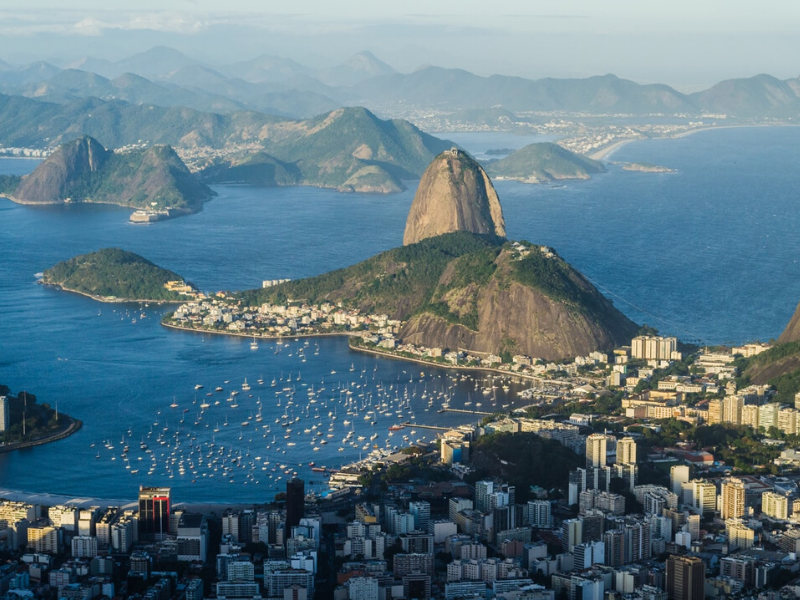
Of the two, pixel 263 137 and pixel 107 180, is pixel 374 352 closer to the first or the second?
pixel 107 180

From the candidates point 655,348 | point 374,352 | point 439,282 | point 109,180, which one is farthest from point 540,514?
point 109,180

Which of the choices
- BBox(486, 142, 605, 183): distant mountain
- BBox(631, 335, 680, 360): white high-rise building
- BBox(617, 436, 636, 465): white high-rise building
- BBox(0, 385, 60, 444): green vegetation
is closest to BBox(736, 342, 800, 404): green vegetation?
BBox(631, 335, 680, 360): white high-rise building

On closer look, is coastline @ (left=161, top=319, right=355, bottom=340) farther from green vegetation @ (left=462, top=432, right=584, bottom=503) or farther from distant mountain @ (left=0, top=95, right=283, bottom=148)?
distant mountain @ (left=0, top=95, right=283, bottom=148)

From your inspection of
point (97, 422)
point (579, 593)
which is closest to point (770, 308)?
point (97, 422)

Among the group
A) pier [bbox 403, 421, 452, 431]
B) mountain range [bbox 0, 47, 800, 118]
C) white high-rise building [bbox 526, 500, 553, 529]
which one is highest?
mountain range [bbox 0, 47, 800, 118]

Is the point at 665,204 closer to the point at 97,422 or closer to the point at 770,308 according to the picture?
the point at 770,308

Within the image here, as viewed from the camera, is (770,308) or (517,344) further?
(770,308)

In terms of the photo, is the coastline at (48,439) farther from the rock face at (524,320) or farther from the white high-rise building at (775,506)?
the white high-rise building at (775,506)
